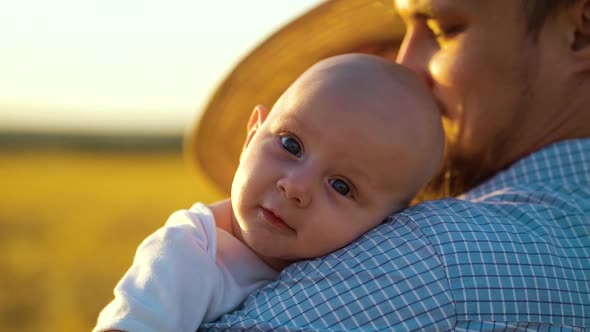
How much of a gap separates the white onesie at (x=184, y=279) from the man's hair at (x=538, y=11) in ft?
3.50

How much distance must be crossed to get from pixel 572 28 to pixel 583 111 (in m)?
0.26

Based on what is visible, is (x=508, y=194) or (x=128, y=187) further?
(x=128, y=187)

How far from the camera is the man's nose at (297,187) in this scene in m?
2.32

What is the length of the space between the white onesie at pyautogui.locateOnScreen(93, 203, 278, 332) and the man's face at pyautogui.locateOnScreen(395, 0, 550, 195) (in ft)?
2.74

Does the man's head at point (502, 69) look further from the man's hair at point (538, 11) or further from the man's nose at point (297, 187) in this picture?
the man's nose at point (297, 187)

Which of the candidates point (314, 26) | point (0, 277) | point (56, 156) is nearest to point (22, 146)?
point (56, 156)

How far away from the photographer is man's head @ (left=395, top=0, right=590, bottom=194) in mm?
2875

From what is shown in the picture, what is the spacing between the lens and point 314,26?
3.46 m

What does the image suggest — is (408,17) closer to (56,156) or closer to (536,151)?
(536,151)

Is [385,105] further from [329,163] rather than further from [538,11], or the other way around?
[538,11]

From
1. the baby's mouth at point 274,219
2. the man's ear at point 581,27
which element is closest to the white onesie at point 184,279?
the baby's mouth at point 274,219

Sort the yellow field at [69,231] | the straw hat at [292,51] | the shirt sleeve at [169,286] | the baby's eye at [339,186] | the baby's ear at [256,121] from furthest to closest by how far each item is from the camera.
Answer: the yellow field at [69,231]
the straw hat at [292,51]
the baby's ear at [256,121]
the baby's eye at [339,186]
the shirt sleeve at [169,286]

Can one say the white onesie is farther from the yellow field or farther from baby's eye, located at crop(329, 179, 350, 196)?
the yellow field

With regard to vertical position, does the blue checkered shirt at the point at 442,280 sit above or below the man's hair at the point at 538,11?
below
